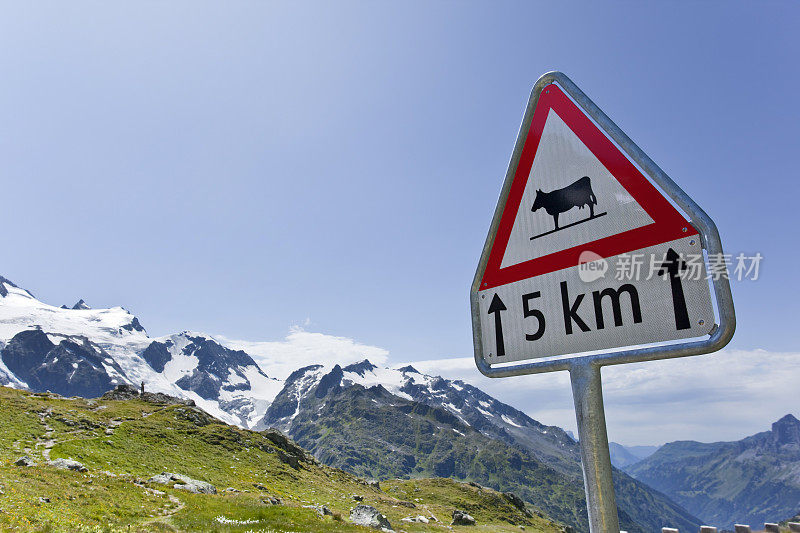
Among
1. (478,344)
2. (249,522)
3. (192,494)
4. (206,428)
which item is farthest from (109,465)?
(478,344)

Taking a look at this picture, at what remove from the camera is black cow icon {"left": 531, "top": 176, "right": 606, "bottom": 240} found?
271 cm

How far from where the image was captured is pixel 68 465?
36.8 metres

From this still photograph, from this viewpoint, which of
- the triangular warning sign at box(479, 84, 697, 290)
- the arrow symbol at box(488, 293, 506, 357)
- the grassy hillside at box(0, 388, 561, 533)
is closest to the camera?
the triangular warning sign at box(479, 84, 697, 290)

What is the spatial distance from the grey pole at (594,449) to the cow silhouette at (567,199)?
1.02 metres

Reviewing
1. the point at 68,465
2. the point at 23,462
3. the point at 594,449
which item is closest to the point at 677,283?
the point at 594,449

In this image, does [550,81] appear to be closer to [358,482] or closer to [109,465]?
[109,465]

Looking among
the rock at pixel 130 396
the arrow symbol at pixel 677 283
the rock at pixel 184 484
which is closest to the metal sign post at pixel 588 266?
the arrow symbol at pixel 677 283

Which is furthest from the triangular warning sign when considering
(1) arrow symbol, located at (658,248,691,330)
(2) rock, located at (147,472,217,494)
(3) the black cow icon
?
(2) rock, located at (147,472,217,494)

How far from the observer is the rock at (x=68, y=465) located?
36.2 m

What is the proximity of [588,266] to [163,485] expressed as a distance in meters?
46.3

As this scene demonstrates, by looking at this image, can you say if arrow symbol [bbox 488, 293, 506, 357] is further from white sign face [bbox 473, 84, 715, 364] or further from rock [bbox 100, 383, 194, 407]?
rock [bbox 100, 383, 194, 407]

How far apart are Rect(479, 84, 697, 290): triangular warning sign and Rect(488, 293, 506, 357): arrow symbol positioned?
145 mm

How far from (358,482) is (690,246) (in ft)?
322

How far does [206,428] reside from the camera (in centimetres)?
7794
